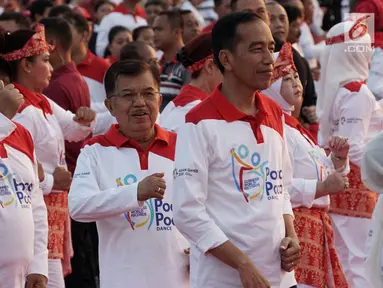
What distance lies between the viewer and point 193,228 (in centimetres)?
471

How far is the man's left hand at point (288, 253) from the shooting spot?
16.0ft

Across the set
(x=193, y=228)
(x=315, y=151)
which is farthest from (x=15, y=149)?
(x=315, y=151)

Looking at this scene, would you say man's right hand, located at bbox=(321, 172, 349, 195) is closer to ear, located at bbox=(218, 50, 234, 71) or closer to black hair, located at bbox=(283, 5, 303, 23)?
ear, located at bbox=(218, 50, 234, 71)

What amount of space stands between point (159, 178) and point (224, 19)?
2.84ft

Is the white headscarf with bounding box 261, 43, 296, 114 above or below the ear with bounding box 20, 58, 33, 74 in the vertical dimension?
below

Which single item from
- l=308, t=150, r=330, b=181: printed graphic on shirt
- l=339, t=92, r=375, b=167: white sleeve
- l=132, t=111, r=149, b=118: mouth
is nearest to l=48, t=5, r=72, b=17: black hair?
l=339, t=92, r=375, b=167: white sleeve

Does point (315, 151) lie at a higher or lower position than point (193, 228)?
higher

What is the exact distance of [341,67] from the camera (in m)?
8.45

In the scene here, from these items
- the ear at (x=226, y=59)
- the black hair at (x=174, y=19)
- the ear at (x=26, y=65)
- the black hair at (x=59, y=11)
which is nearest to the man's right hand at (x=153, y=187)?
the ear at (x=226, y=59)

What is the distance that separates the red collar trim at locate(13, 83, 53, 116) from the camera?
7184 mm

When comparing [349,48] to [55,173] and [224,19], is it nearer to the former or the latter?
[55,173]

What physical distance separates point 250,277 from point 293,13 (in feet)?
20.5

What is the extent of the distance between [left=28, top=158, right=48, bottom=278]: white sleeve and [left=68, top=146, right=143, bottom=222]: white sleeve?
42 centimetres

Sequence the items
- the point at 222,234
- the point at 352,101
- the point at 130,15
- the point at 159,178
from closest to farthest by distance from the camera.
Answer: the point at 222,234 → the point at 159,178 → the point at 352,101 → the point at 130,15
